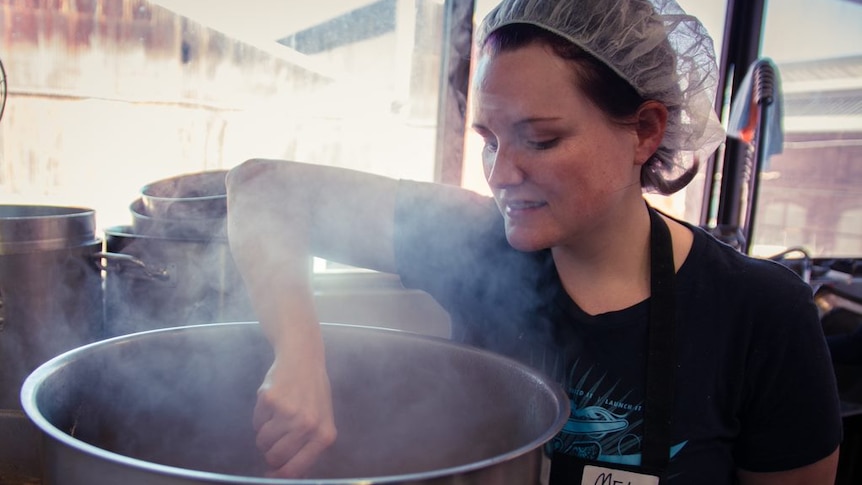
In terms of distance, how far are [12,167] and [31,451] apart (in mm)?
1438

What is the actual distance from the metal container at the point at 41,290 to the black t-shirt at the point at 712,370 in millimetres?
810

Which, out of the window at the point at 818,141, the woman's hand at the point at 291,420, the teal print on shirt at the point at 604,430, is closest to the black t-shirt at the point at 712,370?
the teal print on shirt at the point at 604,430

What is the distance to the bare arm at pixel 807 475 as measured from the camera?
888mm

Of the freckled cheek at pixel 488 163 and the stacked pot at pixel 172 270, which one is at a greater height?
the freckled cheek at pixel 488 163

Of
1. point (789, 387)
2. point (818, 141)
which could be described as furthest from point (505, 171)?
point (818, 141)

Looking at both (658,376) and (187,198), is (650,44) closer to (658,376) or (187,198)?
(658,376)

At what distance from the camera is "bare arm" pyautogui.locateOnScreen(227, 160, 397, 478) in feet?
2.08

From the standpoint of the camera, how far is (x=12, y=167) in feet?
5.76

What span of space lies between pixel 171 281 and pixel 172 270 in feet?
0.07

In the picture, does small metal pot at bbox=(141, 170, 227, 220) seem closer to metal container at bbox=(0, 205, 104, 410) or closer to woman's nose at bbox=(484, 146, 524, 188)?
metal container at bbox=(0, 205, 104, 410)

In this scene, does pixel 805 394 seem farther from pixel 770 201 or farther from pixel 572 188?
pixel 770 201

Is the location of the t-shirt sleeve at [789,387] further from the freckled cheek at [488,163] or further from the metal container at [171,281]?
the metal container at [171,281]

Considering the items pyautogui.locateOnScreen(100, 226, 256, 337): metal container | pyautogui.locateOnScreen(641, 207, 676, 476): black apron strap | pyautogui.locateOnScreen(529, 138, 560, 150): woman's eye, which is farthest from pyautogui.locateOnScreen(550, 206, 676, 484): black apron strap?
pyautogui.locateOnScreen(100, 226, 256, 337): metal container

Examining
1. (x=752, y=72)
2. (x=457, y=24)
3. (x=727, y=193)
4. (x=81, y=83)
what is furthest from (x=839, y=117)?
(x=81, y=83)
